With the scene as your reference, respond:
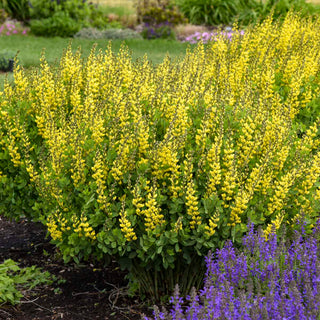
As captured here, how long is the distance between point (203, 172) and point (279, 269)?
34.6 inches

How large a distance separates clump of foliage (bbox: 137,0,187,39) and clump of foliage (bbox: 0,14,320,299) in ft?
39.6

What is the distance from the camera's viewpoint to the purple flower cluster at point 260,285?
2.62 meters

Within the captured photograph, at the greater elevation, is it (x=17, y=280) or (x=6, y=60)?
(x=6, y=60)

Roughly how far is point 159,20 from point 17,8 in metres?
5.14

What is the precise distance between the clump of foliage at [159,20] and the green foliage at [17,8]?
393 centimetres

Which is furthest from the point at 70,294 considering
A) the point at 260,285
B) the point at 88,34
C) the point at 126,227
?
the point at 88,34

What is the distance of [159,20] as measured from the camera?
1688 centimetres

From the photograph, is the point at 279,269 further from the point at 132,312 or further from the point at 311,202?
the point at 132,312

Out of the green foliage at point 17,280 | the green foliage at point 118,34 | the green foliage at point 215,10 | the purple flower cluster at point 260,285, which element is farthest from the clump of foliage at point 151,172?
the green foliage at point 215,10

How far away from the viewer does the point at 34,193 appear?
4.30 metres

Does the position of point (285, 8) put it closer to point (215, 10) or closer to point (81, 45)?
point (215, 10)

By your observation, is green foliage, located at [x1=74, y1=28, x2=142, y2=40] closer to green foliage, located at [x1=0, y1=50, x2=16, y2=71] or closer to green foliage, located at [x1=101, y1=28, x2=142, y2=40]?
green foliage, located at [x1=101, y1=28, x2=142, y2=40]

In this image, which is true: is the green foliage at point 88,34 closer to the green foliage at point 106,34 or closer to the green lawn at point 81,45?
the green foliage at point 106,34

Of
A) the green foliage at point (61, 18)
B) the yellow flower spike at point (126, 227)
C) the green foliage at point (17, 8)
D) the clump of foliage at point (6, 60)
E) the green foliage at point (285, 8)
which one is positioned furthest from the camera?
the green foliage at point (17, 8)
